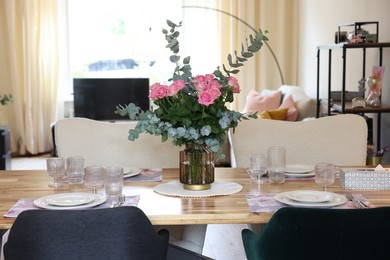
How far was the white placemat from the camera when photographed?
2.24m

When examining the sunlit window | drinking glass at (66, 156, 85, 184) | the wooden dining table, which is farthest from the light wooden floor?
the sunlit window

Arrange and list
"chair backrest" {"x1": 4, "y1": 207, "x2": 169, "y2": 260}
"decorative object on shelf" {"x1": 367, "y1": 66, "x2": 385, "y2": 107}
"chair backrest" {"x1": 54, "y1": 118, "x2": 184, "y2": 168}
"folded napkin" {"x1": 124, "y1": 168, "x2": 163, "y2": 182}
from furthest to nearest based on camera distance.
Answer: "decorative object on shelf" {"x1": 367, "y1": 66, "x2": 385, "y2": 107}
"chair backrest" {"x1": 54, "y1": 118, "x2": 184, "y2": 168}
"folded napkin" {"x1": 124, "y1": 168, "x2": 163, "y2": 182}
"chair backrest" {"x1": 4, "y1": 207, "x2": 169, "y2": 260}

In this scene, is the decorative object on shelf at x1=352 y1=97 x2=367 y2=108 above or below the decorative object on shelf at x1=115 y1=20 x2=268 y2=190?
below

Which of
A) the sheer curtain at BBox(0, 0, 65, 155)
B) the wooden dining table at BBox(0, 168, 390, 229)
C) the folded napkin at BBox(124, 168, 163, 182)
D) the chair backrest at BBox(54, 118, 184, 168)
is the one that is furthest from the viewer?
the sheer curtain at BBox(0, 0, 65, 155)

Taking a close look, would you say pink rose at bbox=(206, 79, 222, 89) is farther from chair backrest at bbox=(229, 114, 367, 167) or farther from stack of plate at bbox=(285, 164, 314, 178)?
chair backrest at bbox=(229, 114, 367, 167)

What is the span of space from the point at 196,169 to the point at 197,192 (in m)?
0.09

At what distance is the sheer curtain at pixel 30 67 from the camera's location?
723cm

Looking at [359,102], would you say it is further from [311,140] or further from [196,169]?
[196,169]

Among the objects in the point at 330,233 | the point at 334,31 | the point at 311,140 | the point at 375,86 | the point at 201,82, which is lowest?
the point at 330,233

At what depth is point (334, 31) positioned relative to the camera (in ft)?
18.6

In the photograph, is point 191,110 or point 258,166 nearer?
point 191,110

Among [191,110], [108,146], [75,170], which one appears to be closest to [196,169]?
[191,110]

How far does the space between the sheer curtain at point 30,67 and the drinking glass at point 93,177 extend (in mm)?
5256

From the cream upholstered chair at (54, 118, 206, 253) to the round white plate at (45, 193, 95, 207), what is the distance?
782 millimetres
